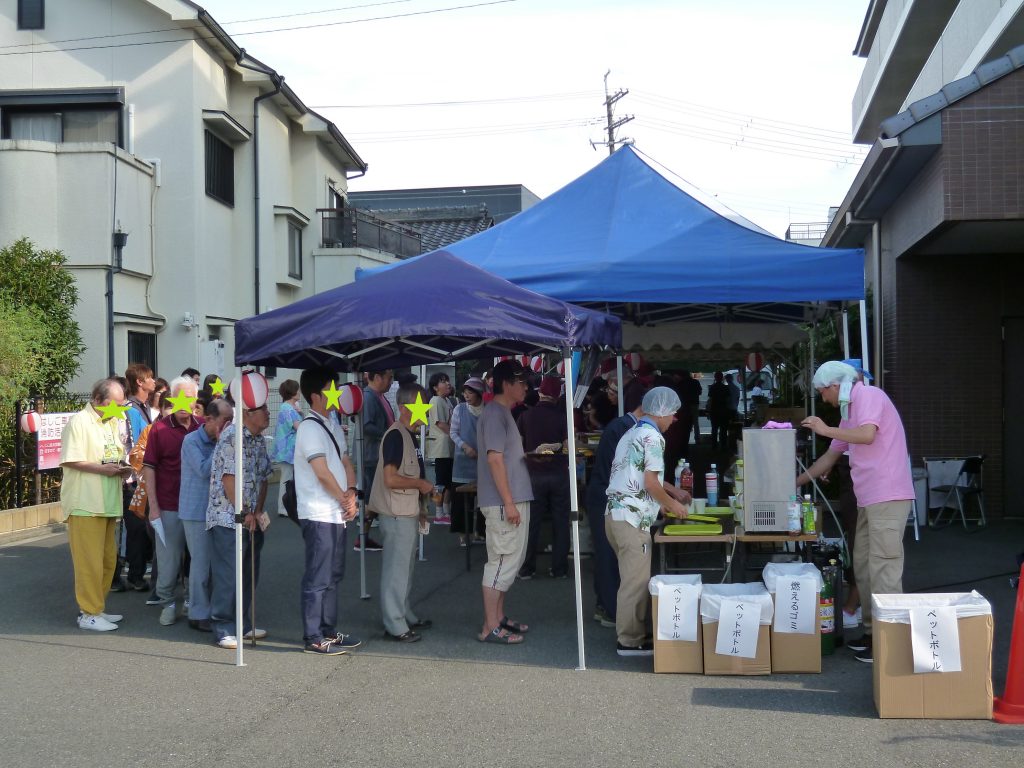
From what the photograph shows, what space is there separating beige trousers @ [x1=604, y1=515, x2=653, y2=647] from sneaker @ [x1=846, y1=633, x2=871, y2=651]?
139cm

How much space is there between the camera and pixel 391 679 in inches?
257

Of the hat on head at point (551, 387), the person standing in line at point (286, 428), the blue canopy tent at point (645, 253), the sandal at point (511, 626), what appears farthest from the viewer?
the hat on head at point (551, 387)

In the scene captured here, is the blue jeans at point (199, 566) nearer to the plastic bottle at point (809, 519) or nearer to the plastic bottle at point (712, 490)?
the plastic bottle at point (712, 490)

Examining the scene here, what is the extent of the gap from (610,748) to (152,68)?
55.7 ft

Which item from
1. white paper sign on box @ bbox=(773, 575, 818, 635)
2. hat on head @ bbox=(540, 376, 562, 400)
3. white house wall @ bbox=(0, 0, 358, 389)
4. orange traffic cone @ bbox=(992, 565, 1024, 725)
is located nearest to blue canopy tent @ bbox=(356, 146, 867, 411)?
hat on head @ bbox=(540, 376, 562, 400)

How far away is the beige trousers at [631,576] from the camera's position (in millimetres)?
6812

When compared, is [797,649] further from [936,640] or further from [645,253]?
[645,253]

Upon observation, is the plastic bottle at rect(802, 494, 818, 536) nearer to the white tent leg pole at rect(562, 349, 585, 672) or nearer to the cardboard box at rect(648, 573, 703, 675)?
the cardboard box at rect(648, 573, 703, 675)

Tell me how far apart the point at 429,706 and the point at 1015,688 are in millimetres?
3214

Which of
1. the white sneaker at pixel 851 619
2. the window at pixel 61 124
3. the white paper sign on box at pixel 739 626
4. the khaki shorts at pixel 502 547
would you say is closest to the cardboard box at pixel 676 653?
the white paper sign on box at pixel 739 626

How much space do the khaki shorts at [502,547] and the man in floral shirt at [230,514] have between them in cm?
168

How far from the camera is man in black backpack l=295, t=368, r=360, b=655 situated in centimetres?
691

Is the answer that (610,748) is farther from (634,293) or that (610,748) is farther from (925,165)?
(925,165)

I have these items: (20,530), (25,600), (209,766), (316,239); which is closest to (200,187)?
(316,239)
